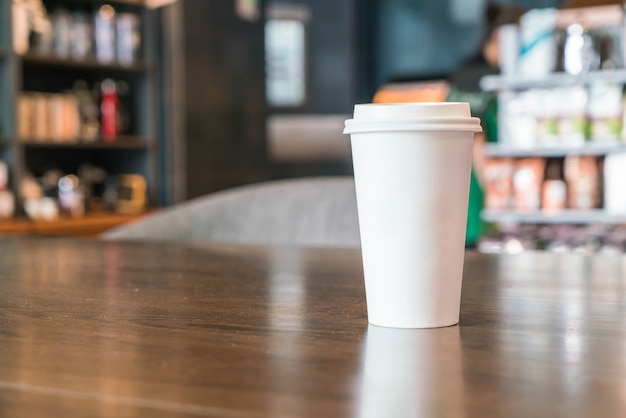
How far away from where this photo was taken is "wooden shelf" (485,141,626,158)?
156 inches

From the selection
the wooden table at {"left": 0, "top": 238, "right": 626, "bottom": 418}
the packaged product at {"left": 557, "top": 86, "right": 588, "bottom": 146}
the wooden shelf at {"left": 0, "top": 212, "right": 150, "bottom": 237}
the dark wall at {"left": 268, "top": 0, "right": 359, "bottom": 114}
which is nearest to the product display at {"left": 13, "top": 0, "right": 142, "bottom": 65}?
the wooden shelf at {"left": 0, "top": 212, "right": 150, "bottom": 237}

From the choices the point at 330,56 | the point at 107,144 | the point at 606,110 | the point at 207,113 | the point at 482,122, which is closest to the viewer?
the point at 606,110

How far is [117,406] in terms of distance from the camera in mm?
344

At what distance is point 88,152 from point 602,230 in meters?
2.74

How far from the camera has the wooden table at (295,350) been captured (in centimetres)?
35

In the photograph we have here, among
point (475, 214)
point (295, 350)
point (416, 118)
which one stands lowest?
point (475, 214)

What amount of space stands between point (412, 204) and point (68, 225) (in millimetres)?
3510

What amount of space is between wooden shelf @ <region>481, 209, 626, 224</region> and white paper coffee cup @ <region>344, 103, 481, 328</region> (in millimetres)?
3671

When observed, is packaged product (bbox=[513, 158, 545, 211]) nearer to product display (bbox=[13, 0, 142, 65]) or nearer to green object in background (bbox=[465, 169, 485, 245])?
green object in background (bbox=[465, 169, 485, 245])

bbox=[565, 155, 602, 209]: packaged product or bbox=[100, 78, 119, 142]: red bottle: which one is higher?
bbox=[100, 78, 119, 142]: red bottle

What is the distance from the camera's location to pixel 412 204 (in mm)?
539

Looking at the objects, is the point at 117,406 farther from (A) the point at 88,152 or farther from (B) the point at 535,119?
(A) the point at 88,152

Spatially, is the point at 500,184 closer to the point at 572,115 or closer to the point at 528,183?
the point at 528,183

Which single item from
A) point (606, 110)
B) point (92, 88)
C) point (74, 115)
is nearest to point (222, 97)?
point (92, 88)
